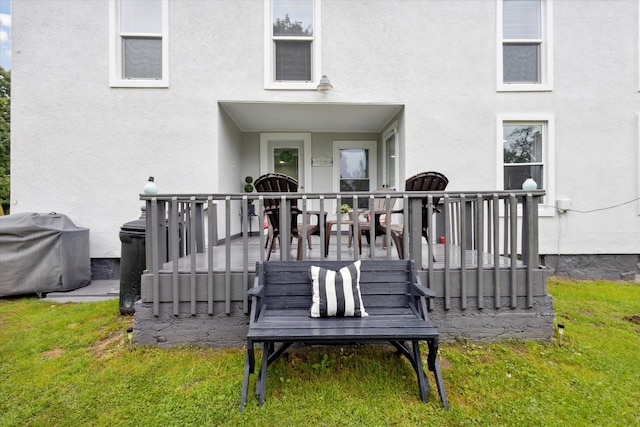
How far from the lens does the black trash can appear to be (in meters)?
3.48

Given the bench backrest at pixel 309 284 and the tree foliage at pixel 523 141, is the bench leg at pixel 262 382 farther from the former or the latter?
the tree foliage at pixel 523 141

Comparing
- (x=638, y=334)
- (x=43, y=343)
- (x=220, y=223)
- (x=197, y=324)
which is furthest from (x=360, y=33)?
(x=43, y=343)

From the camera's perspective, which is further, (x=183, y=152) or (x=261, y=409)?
(x=183, y=152)

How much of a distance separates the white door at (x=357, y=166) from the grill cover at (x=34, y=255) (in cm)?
494

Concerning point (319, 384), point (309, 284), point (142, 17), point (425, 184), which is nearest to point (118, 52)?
point (142, 17)

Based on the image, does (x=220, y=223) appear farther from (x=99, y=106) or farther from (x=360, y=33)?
(x=360, y=33)

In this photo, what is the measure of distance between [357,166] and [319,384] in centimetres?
532

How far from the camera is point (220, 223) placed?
5426 mm

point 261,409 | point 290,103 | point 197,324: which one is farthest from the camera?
point 290,103

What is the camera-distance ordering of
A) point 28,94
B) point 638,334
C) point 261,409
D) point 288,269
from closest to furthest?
point 261,409, point 288,269, point 638,334, point 28,94

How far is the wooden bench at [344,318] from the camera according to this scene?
2088 millimetres

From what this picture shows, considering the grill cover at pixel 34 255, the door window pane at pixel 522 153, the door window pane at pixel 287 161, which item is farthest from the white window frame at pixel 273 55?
the grill cover at pixel 34 255

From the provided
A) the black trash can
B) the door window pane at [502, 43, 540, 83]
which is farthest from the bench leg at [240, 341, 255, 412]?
the door window pane at [502, 43, 540, 83]

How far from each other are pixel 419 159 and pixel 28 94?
634cm
